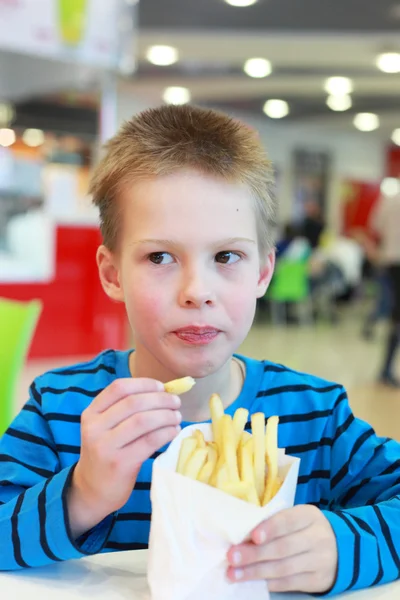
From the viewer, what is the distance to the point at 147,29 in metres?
7.53

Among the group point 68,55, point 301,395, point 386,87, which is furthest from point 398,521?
point 386,87

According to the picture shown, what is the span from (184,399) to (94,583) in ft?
1.08

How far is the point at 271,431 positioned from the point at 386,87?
33.4ft

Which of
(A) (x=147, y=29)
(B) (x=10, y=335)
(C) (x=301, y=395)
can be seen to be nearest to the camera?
(C) (x=301, y=395)

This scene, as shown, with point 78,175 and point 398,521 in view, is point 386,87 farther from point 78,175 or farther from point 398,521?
point 398,521

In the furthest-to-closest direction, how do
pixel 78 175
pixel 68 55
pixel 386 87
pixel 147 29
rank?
pixel 386 87, pixel 147 29, pixel 78 175, pixel 68 55

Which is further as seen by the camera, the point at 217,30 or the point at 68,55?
the point at 217,30

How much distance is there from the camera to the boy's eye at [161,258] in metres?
0.85

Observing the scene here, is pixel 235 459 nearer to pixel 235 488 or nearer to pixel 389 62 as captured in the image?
pixel 235 488

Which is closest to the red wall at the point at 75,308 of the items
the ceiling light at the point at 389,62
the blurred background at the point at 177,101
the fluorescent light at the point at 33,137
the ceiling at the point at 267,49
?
the blurred background at the point at 177,101

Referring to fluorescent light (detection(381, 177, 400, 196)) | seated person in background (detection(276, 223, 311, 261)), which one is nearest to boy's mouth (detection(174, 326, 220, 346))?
seated person in background (detection(276, 223, 311, 261))

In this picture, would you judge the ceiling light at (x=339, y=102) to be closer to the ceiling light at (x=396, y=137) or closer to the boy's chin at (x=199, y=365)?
the ceiling light at (x=396, y=137)

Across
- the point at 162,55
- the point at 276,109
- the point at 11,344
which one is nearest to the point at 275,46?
the point at 162,55

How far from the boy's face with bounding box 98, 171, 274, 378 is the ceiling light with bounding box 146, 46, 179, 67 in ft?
25.7
